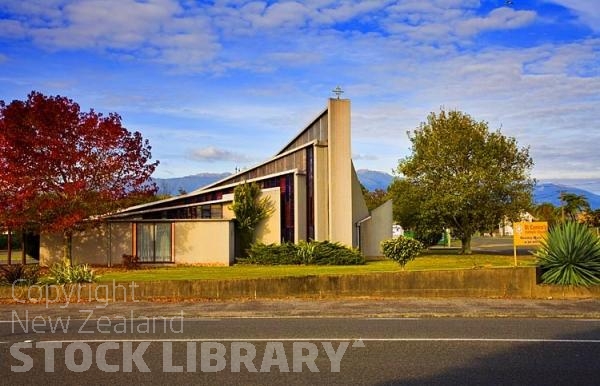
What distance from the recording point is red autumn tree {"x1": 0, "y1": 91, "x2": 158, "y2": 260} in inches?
928

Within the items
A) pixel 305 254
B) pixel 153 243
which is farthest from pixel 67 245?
pixel 305 254

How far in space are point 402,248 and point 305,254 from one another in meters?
10.6

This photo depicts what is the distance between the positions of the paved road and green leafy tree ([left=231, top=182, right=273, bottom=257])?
59.2 feet

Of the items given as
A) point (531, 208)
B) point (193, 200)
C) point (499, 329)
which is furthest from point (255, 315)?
point (531, 208)

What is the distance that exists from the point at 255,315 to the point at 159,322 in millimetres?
2113

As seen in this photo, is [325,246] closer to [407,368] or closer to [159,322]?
[159,322]

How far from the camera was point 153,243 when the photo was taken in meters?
29.2

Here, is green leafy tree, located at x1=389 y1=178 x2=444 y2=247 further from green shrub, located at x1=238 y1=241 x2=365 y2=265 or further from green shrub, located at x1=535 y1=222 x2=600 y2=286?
green shrub, located at x1=535 y1=222 x2=600 y2=286

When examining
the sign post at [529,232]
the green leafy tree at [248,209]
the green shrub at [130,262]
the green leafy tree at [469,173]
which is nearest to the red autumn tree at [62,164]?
the green shrub at [130,262]

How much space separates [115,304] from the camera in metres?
15.6

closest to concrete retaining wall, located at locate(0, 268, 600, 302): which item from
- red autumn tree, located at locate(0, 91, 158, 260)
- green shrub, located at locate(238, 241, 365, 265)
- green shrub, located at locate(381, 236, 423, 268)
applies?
green shrub, located at locate(381, 236, 423, 268)

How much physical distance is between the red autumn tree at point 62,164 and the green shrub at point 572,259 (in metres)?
16.7

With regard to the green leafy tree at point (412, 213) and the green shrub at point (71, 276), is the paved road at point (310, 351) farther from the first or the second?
the green leafy tree at point (412, 213)

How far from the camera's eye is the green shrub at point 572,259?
51.5ft
